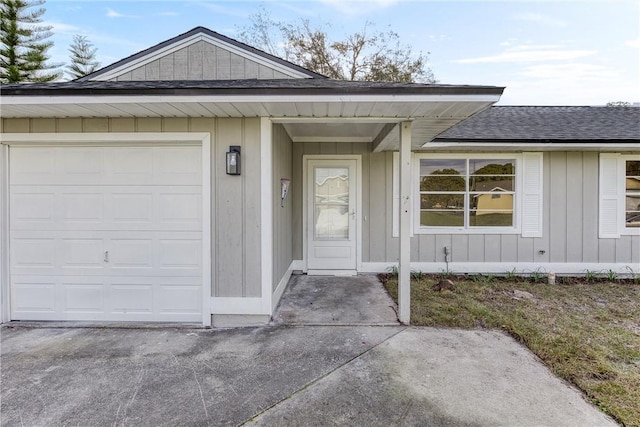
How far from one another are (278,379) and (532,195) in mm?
5904

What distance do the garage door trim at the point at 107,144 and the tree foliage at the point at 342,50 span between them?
44.1ft

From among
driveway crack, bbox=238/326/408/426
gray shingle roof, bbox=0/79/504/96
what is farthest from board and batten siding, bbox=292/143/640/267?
gray shingle roof, bbox=0/79/504/96

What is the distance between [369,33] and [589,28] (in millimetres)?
10908

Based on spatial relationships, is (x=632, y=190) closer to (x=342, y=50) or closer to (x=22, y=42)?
(x=342, y=50)

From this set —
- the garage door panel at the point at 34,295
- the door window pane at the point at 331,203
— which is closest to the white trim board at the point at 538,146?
the door window pane at the point at 331,203

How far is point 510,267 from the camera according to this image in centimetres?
629

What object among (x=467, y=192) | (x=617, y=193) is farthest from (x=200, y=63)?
(x=617, y=193)

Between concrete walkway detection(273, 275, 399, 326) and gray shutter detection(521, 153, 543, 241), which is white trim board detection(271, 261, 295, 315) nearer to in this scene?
concrete walkway detection(273, 275, 399, 326)

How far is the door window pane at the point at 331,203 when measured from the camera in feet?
20.9

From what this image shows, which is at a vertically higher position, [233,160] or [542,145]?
[542,145]

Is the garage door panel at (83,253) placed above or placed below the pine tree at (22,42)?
below

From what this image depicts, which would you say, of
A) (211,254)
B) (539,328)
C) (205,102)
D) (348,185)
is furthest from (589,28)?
(211,254)

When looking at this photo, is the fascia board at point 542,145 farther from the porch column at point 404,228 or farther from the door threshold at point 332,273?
the door threshold at point 332,273

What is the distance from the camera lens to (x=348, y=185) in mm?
6340
